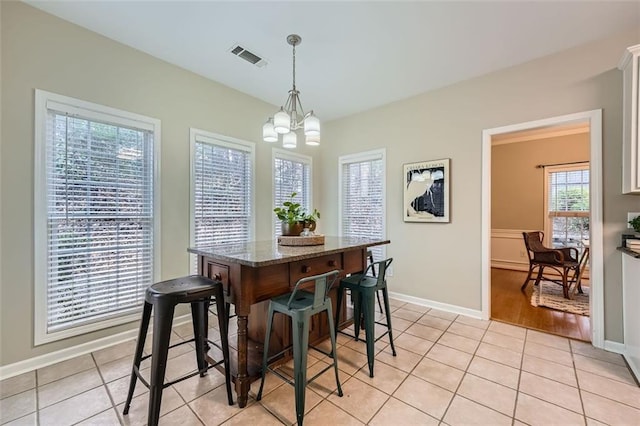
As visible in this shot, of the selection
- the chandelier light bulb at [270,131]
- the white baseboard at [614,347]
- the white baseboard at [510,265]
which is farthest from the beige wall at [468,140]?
the white baseboard at [510,265]

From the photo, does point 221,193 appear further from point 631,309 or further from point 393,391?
point 631,309

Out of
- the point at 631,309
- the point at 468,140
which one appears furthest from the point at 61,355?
the point at 631,309

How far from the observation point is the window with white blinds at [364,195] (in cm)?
418

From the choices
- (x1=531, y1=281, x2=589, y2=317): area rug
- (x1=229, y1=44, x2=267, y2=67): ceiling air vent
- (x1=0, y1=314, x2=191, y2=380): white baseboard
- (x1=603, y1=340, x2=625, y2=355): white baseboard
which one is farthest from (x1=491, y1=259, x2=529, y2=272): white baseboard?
(x1=0, y1=314, x2=191, y2=380): white baseboard

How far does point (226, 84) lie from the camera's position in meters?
3.46

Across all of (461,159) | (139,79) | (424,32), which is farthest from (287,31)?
(461,159)

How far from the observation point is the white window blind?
5.04 m

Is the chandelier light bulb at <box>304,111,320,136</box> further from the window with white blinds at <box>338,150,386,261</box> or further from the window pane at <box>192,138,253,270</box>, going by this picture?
the window with white blinds at <box>338,150,386,261</box>

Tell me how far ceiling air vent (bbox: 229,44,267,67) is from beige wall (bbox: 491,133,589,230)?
553cm

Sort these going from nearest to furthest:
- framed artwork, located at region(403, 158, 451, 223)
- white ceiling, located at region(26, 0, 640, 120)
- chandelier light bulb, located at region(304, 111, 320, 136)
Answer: white ceiling, located at region(26, 0, 640, 120) → chandelier light bulb, located at region(304, 111, 320, 136) → framed artwork, located at region(403, 158, 451, 223)

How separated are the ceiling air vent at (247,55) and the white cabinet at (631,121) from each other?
3265 millimetres

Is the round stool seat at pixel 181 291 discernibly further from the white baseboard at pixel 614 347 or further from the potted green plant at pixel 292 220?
the white baseboard at pixel 614 347

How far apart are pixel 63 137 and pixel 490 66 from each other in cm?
433

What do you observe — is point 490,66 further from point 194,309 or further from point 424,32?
point 194,309
